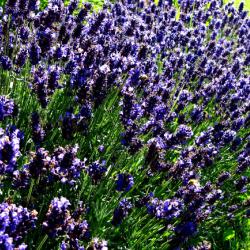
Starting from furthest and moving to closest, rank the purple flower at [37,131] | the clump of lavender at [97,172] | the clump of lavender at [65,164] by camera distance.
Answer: the clump of lavender at [97,172] < the purple flower at [37,131] < the clump of lavender at [65,164]

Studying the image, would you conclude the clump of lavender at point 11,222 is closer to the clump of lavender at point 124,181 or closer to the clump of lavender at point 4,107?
the clump of lavender at point 4,107

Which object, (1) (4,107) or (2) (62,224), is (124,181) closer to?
(2) (62,224)

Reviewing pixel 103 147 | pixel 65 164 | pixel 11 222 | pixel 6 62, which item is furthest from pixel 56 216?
pixel 6 62

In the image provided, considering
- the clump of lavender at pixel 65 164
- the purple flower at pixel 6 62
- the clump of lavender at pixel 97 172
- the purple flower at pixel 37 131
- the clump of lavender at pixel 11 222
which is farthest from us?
the purple flower at pixel 6 62

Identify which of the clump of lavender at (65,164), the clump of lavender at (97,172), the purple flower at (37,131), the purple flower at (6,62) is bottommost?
the clump of lavender at (65,164)

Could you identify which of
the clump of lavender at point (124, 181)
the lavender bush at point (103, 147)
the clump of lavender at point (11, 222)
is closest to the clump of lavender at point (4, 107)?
the lavender bush at point (103, 147)

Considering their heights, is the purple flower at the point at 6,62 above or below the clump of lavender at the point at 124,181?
above

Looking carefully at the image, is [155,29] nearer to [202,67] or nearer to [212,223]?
[202,67]

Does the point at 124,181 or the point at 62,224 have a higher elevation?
the point at 124,181
